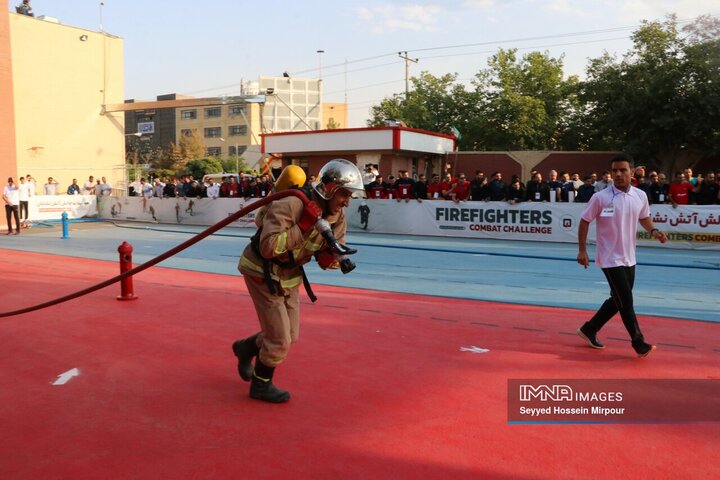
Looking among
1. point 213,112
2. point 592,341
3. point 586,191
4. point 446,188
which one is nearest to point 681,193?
point 586,191

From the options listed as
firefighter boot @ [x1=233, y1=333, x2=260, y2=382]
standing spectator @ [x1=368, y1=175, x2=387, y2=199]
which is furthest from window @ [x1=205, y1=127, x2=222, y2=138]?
firefighter boot @ [x1=233, y1=333, x2=260, y2=382]

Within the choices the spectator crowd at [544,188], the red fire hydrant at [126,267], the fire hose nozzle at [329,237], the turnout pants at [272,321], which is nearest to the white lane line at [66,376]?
the turnout pants at [272,321]

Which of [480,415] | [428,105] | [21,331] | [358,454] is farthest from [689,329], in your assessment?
[428,105]

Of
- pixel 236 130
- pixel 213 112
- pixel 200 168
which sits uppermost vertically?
pixel 213 112

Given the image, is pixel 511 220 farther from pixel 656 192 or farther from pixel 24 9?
pixel 24 9

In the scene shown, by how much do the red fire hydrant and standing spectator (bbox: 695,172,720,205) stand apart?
13.9 metres

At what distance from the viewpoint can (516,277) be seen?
1147 cm

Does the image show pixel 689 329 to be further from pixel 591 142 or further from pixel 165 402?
pixel 591 142

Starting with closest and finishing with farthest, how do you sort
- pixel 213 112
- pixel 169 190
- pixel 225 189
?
1. pixel 225 189
2. pixel 169 190
3. pixel 213 112

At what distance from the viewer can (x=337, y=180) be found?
459 cm

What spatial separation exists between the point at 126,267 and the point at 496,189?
12.2 meters

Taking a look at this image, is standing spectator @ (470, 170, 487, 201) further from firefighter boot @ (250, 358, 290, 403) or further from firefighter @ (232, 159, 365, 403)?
firefighter boot @ (250, 358, 290, 403)

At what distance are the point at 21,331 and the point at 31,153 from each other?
34.4m

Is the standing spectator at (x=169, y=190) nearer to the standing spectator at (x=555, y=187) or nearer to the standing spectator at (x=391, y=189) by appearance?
the standing spectator at (x=391, y=189)
